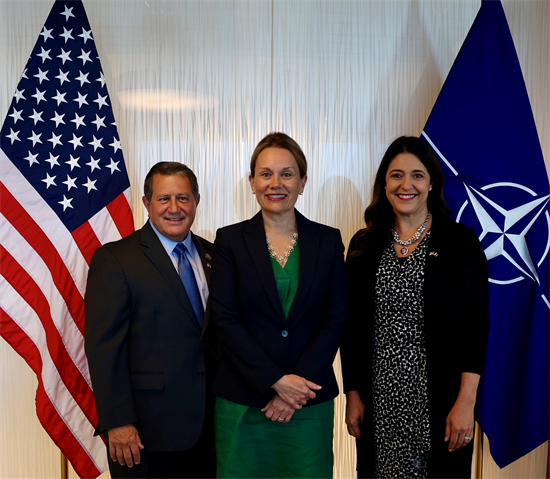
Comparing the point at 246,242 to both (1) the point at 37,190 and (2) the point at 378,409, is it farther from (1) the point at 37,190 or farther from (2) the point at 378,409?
(1) the point at 37,190

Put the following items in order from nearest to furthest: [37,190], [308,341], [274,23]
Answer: [308,341]
[37,190]
[274,23]

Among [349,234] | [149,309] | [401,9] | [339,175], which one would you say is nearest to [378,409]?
[149,309]

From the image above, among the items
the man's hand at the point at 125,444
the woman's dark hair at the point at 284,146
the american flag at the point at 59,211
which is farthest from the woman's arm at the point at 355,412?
the american flag at the point at 59,211

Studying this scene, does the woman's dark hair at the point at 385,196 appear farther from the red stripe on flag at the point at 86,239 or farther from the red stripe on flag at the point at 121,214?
the red stripe on flag at the point at 86,239

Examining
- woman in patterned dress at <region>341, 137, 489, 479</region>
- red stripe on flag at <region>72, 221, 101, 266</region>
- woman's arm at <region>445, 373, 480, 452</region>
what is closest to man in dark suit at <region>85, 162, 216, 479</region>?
red stripe on flag at <region>72, 221, 101, 266</region>

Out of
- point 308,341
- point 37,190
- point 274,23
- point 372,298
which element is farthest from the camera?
point 274,23

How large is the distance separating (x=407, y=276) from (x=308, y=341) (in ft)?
1.45

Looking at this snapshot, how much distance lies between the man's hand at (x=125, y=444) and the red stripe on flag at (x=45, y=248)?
64 cm

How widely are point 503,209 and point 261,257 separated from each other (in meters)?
1.28

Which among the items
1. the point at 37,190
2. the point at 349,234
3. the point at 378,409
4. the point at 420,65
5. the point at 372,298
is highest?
the point at 420,65

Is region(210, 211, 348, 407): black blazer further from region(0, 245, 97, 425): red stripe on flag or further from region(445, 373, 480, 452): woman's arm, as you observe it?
region(0, 245, 97, 425): red stripe on flag

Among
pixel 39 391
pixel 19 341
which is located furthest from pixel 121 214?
pixel 39 391

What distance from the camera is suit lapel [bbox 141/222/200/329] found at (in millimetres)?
1881

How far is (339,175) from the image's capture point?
279cm
